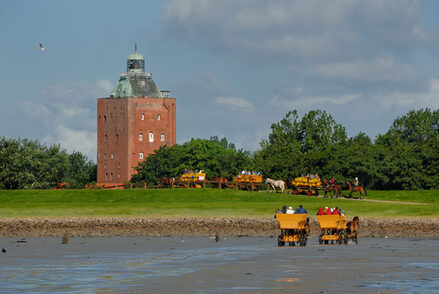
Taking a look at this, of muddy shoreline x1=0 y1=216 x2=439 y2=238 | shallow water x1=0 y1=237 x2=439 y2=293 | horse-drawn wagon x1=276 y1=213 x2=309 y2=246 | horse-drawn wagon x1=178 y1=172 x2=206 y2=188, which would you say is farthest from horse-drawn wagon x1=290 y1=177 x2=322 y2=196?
horse-drawn wagon x1=276 y1=213 x2=309 y2=246

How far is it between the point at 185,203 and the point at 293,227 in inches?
1403

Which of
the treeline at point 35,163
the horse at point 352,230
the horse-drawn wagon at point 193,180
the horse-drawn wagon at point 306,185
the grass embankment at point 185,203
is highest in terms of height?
the treeline at point 35,163

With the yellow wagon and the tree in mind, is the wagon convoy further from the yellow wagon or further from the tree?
the tree

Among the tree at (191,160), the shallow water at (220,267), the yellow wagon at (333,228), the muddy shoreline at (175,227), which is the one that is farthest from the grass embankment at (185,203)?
the tree at (191,160)

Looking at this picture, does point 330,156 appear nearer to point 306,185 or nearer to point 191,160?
point 306,185

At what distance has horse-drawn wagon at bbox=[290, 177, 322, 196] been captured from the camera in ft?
316

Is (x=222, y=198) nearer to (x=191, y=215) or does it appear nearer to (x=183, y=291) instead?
(x=191, y=215)

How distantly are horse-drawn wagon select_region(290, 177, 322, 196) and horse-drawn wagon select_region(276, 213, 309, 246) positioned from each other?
45.8m

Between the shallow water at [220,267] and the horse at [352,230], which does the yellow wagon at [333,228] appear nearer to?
the horse at [352,230]

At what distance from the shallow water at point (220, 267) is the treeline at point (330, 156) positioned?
62.5 m

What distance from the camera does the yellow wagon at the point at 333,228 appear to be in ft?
165

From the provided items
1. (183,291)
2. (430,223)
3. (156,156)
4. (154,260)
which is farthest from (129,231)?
(156,156)

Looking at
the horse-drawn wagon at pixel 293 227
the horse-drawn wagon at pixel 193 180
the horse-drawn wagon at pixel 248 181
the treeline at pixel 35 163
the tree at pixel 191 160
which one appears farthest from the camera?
the tree at pixel 191 160

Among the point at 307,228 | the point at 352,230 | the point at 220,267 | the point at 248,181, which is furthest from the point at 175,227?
the point at 248,181
